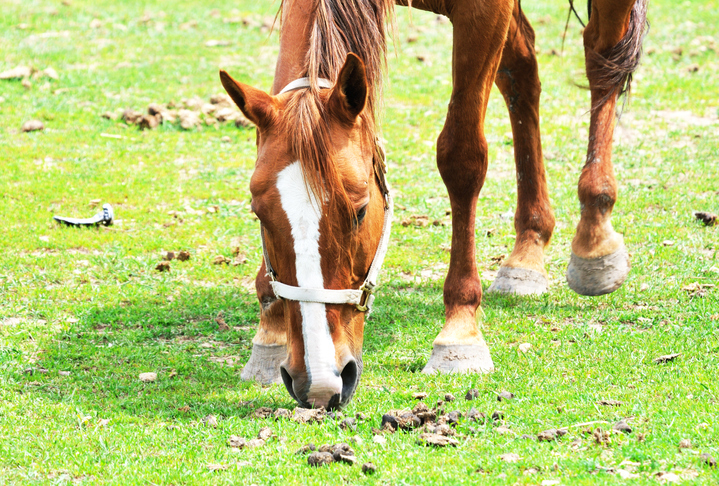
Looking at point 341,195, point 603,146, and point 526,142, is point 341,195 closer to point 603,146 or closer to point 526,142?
point 603,146

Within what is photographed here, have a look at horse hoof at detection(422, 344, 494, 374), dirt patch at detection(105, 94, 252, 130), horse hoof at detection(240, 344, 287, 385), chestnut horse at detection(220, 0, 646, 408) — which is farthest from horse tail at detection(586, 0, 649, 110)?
dirt patch at detection(105, 94, 252, 130)

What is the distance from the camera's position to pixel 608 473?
2.74m

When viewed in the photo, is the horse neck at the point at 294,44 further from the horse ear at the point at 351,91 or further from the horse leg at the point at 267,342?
the horse leg at the point at 267,342

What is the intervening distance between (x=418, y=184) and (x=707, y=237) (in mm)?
2801

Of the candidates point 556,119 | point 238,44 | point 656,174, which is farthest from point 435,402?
point 238,44

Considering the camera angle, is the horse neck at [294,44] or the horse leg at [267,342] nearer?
the horse neck at [294,44]

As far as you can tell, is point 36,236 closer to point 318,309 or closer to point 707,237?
point 318,309

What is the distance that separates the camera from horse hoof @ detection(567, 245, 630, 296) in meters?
4.86

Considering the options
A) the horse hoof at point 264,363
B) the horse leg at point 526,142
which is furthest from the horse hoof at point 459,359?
the horse leg at point 526,142

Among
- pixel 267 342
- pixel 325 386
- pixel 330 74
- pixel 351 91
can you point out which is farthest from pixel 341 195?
pixel 267 342

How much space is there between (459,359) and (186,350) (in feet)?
5.46

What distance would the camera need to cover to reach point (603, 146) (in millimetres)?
5148

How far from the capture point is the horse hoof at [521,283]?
17.4ft

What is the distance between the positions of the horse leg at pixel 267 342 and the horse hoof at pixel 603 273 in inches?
79.0
